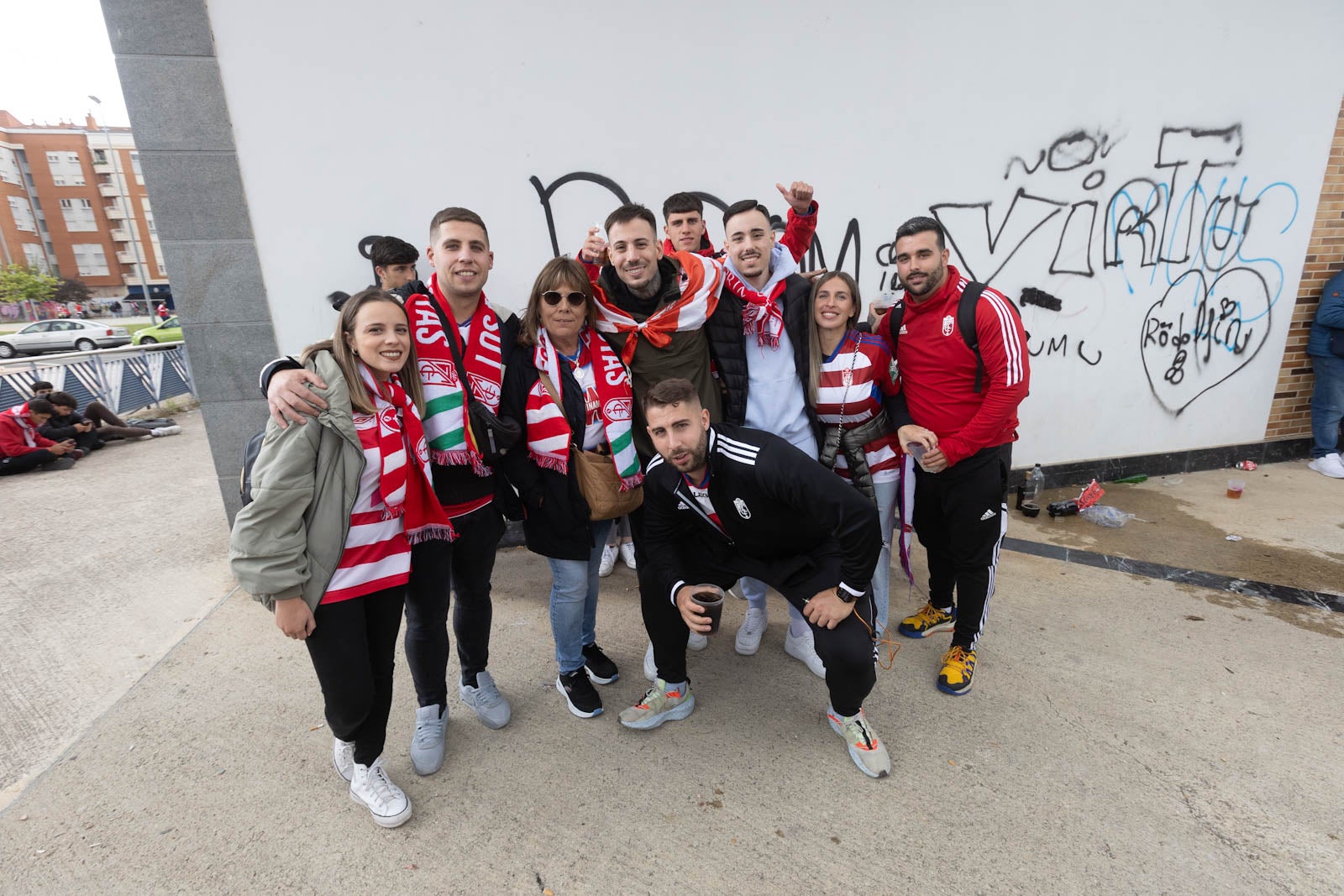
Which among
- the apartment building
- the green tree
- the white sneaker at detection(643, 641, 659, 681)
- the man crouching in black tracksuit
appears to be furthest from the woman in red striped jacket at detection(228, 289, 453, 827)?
the apartment building

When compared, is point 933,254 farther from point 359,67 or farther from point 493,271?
point 359,67

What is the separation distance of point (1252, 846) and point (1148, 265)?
4.24 meters

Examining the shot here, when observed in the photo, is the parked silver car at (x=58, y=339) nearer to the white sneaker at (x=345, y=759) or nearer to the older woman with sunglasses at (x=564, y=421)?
the white sneaker at (x=345, y=759)

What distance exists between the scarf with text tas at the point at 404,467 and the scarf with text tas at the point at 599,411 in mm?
389

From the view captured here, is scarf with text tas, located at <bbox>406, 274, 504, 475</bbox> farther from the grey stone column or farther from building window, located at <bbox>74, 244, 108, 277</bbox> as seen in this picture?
building window, located at <bbox>74, 244, 108, 277</bbox>

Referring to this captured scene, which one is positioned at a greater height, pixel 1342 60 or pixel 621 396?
pixel 1342 60

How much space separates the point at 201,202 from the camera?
3275mm

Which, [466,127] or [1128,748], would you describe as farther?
[466,127]

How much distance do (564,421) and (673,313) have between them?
1.84 feet

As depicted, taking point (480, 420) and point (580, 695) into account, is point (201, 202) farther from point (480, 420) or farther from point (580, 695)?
point (580, 695)

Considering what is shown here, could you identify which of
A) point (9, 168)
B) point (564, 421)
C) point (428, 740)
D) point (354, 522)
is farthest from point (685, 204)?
point (9, 168)

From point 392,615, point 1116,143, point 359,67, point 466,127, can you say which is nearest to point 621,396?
point 392,615

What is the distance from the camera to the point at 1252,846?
1.81 m

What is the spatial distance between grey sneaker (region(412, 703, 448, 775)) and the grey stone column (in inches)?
90.4
